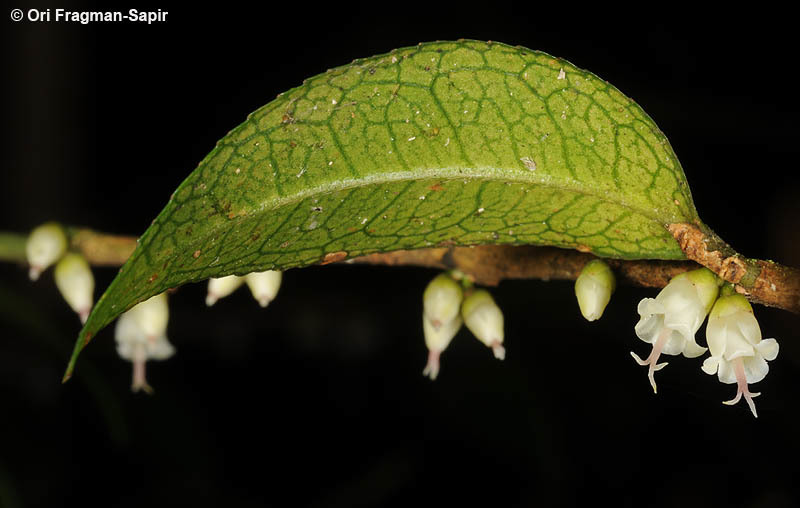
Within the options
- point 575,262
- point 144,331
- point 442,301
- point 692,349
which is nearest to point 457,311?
point 442,301

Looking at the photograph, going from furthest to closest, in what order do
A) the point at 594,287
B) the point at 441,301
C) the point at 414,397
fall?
the point at 414,397, the point at 441,301, the point at 594,287

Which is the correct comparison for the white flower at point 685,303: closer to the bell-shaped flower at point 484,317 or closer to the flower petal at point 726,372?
the flower petal at point 726,372

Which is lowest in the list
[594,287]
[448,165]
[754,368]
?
[754,368]

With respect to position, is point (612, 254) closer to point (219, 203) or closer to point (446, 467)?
point (219, 203)

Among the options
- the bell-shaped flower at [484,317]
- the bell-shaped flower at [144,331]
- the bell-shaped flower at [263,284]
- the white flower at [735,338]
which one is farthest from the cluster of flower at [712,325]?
the bell-shaped flower at [144,331]

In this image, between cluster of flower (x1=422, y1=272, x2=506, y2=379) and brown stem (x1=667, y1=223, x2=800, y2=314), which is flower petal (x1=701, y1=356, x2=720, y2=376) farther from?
cluster of flower (x1=422, y1=272, x2=506, y2=379)

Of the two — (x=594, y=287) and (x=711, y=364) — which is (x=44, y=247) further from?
(x=711, y=364)

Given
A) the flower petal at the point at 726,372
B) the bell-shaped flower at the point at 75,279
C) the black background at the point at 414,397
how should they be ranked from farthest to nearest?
the black background at the point at 414,397, the bell-shaped flower at the point at 75,279, the flower petal at the point at 726,372
